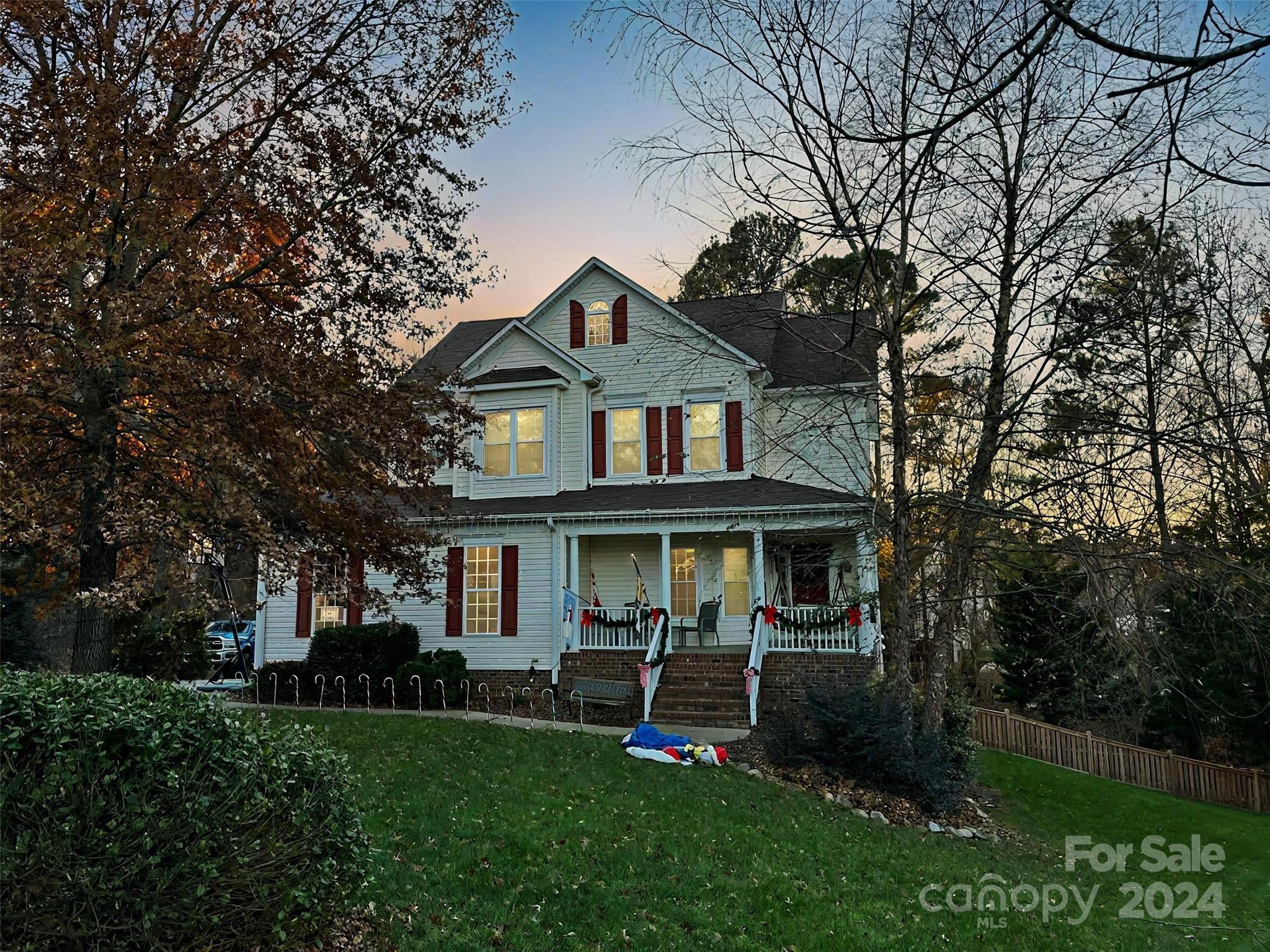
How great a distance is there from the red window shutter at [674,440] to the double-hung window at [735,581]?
2199mm

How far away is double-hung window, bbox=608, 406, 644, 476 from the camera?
64.9 ft

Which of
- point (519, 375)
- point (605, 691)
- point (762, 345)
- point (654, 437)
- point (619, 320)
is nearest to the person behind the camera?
point (605, 691)

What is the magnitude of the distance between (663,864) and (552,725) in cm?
752

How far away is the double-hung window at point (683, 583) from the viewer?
63.9 ft

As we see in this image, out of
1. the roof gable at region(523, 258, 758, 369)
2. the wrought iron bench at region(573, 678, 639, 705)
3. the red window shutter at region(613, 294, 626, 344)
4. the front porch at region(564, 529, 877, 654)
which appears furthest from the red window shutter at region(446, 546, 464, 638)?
the red window shutter at region(613, 294, 626, 344)

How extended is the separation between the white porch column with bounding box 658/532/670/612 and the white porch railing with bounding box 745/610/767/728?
2.44 meters

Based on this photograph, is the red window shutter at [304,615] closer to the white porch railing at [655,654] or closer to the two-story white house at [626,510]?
the two-story white house at [626,510]

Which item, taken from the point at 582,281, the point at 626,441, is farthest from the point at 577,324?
the point at 626,441

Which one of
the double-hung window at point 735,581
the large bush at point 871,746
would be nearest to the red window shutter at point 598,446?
the double-hung window at point 735,581

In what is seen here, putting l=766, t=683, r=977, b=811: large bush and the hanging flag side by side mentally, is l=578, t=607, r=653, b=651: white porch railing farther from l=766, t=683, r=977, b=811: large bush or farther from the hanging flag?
l=766, t=683, r=977, b=811: large bush

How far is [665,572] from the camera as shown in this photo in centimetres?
1822

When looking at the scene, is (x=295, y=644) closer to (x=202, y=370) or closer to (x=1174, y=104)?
(x=202, y=370)

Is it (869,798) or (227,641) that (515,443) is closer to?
(869,798)

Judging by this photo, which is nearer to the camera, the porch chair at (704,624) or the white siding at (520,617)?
the porch chair at (704,624)
